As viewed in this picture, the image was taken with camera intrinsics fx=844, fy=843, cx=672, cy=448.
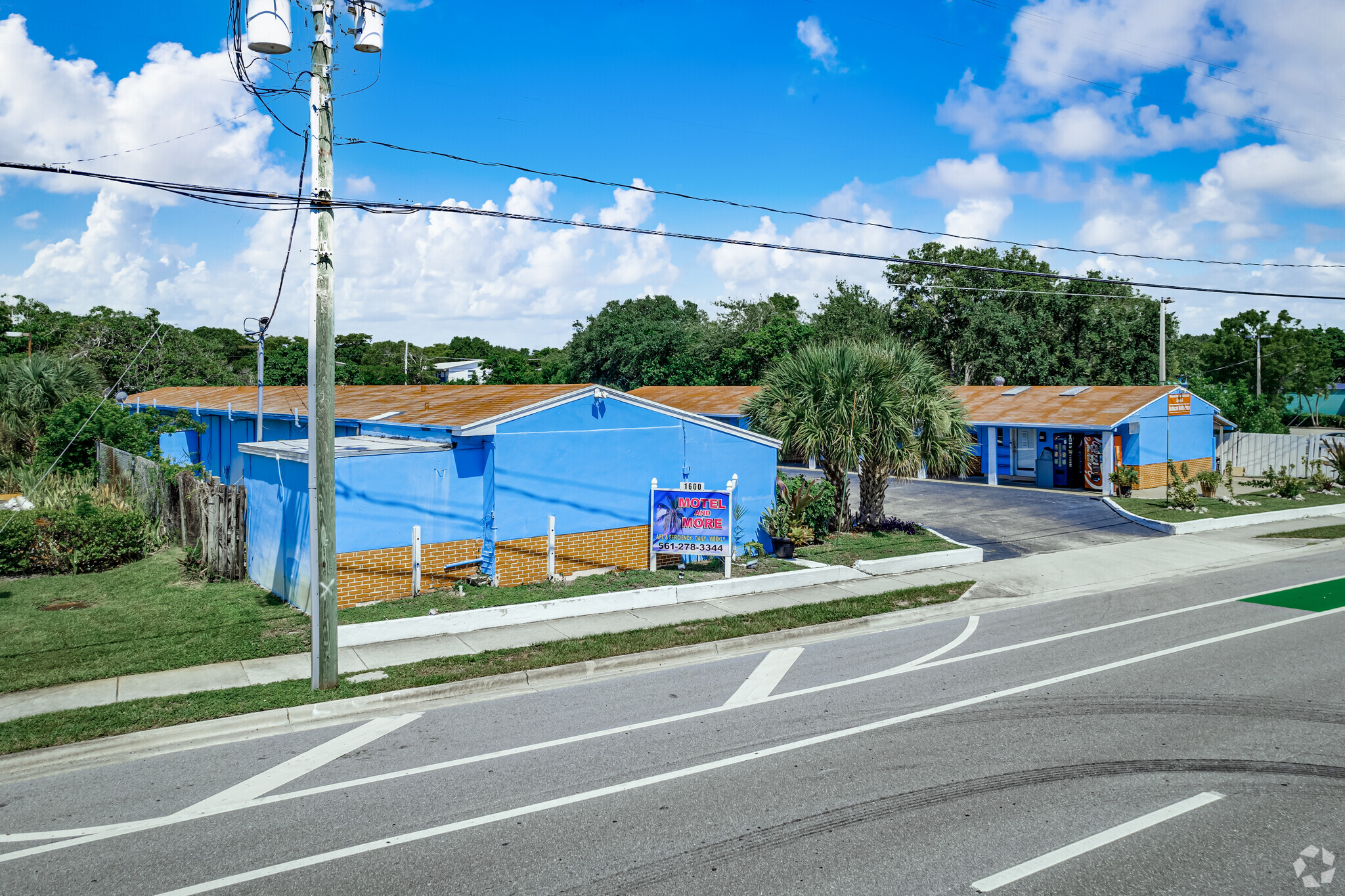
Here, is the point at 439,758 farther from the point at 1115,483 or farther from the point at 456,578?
the point at 1115,483

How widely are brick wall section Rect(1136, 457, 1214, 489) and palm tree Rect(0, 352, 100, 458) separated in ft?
116

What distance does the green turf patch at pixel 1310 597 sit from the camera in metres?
13.4

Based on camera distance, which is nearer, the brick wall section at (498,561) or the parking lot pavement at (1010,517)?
the brick wall section at (498,561)

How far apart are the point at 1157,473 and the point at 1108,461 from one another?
2.87m

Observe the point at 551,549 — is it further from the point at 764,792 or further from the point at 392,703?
the point at 764,792

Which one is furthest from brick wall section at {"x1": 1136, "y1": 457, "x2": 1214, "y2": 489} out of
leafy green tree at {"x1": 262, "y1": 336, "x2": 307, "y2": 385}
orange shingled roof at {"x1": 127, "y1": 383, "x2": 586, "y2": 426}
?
leafy green tree at {"x1": 262, "y1": 336, "x2": 307, "y2": 385}

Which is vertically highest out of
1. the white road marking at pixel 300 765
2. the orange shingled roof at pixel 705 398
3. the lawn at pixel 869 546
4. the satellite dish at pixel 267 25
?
the satellite dish at pixel 267 25

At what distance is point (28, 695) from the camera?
9086 millimetres

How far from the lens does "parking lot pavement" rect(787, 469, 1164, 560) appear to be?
66.0ft

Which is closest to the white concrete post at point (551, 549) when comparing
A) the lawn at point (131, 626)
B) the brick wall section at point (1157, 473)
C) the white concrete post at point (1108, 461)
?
the lawn at point (131, 626)

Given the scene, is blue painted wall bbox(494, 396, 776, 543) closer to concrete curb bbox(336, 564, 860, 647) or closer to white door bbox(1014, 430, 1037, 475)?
concrete curb bbox(336, 564, 860, 647)

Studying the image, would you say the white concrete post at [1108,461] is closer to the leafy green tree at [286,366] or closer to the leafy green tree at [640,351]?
the leafy green tree at [640,351]

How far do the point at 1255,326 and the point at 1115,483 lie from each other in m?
52.8

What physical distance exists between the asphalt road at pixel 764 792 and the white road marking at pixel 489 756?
36 mm
